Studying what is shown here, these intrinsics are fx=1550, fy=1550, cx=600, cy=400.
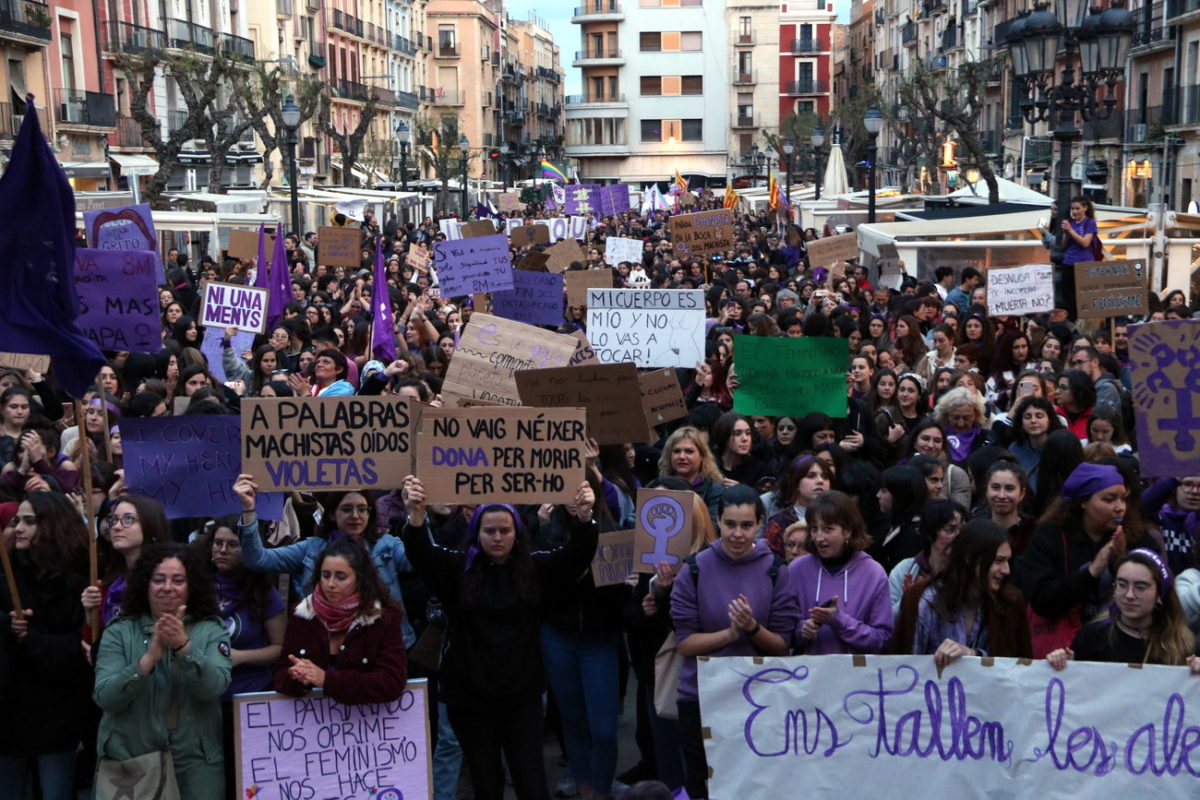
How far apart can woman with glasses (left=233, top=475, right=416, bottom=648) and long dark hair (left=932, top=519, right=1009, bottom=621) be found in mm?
1828

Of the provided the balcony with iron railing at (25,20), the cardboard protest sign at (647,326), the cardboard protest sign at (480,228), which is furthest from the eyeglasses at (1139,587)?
the balcony with iron railing at (25,20)

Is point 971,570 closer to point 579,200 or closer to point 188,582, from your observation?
point 188,582

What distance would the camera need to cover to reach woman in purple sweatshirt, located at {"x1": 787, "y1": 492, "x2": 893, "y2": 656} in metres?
4.95

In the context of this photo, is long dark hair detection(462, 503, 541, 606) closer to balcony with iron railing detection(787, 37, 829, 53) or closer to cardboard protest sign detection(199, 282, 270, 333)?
cardboard protest sign detection(199, 282, 270, 333)

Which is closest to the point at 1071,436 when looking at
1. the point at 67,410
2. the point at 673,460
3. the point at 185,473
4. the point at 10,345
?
the point at 673,460

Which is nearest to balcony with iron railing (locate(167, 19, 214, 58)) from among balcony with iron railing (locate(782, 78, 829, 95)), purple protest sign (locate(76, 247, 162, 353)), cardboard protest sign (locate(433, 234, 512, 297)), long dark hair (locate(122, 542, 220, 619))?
cardboard protest sign (locate(433, 234, 512, 297))

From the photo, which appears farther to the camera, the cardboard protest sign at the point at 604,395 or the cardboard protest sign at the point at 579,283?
the cardboard protest sign at the point at 579,283

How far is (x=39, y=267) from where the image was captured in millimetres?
5750

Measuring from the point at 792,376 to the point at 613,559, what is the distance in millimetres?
2717

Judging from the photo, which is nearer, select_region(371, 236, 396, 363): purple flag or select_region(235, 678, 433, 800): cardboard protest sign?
select_region(235, 678, 433, 800): cardboard protest sign

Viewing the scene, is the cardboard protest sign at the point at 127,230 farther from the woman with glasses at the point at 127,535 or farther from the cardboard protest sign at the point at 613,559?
the cardboard protest sign at the point at 613,559

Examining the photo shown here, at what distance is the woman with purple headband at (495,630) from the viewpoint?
17.2 ft

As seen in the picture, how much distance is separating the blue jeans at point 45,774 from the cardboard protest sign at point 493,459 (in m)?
1.51

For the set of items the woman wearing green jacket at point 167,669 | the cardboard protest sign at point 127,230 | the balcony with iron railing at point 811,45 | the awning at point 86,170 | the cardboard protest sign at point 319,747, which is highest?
the balcony with iron railing at point 811,45
